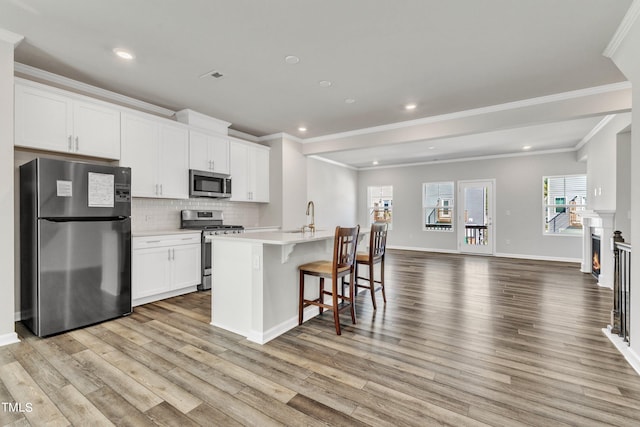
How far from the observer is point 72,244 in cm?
294

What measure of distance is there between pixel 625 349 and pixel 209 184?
5.01 m

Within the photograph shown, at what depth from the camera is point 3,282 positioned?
2.62 metres

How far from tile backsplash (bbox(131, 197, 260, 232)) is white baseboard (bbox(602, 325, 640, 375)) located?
514cm

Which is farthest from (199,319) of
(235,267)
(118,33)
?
(118,33)

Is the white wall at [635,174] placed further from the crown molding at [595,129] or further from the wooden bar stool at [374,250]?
the crown molding at [595,129]

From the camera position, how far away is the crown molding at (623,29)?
7.27 ft

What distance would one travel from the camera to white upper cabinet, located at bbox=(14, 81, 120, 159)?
9.70 ft

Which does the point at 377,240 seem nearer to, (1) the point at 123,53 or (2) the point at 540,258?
(1) the point at 123,53

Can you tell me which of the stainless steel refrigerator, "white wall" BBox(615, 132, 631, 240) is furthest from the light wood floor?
"white wall" BBox(615, 132, 631, 240)

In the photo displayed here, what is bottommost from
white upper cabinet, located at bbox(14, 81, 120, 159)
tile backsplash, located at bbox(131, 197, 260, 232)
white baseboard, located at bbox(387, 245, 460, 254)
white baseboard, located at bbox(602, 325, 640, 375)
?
white baseboard, located at bbox(602, 325, 640, 375)

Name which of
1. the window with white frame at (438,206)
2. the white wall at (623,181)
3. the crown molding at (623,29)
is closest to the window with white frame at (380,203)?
the window with white frame at (438,206)

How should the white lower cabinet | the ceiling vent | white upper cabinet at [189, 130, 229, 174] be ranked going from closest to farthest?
1. the ceiling vent
2. the white lower cabinet
3. white upper cabinet at [189, 130, 229, 174]

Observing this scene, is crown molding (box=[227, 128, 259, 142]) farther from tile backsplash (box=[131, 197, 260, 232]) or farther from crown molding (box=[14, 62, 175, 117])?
tile backsplash (box=[131, 197, 260, 232])

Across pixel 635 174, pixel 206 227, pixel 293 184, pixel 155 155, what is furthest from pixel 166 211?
pixel 635 174
